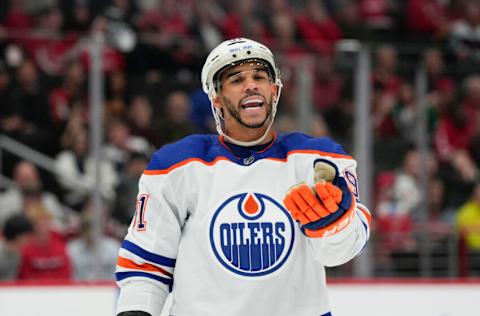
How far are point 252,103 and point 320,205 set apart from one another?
0.43 m

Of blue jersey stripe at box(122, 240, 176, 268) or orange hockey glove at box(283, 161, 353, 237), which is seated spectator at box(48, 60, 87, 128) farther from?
orange hockey glove at box(283, 161, 353, 237)

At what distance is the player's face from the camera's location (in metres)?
2.58

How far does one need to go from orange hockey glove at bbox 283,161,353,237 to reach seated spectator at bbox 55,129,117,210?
9.75 ft

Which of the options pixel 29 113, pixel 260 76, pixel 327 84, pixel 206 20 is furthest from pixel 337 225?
pixel 206 20

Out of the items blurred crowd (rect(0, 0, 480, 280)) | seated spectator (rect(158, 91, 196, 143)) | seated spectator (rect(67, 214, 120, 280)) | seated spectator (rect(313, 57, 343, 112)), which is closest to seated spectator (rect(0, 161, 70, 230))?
blurred crowd (rect(0, 0, 480, 280))

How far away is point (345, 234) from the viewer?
2.35 meters

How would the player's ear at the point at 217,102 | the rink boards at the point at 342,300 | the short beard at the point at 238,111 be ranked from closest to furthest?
the short beard at the point at 238,111 → the player's ear at the point at 217,102 → the rink boards at the point at 342,300

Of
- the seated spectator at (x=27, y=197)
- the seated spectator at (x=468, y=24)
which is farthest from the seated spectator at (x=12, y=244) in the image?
the seated spectator at (x=468, y=24)

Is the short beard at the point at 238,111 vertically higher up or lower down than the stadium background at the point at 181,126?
lower down

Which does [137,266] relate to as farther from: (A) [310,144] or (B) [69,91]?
(B) [69,91]

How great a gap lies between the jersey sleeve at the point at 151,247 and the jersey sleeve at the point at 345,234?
14.4 inches

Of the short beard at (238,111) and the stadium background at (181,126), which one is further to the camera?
the stadium background at (181,126)

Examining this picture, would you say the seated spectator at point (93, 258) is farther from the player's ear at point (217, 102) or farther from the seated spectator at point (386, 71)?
the player's ear at point (217, 102)

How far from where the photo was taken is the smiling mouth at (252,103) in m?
2.58
